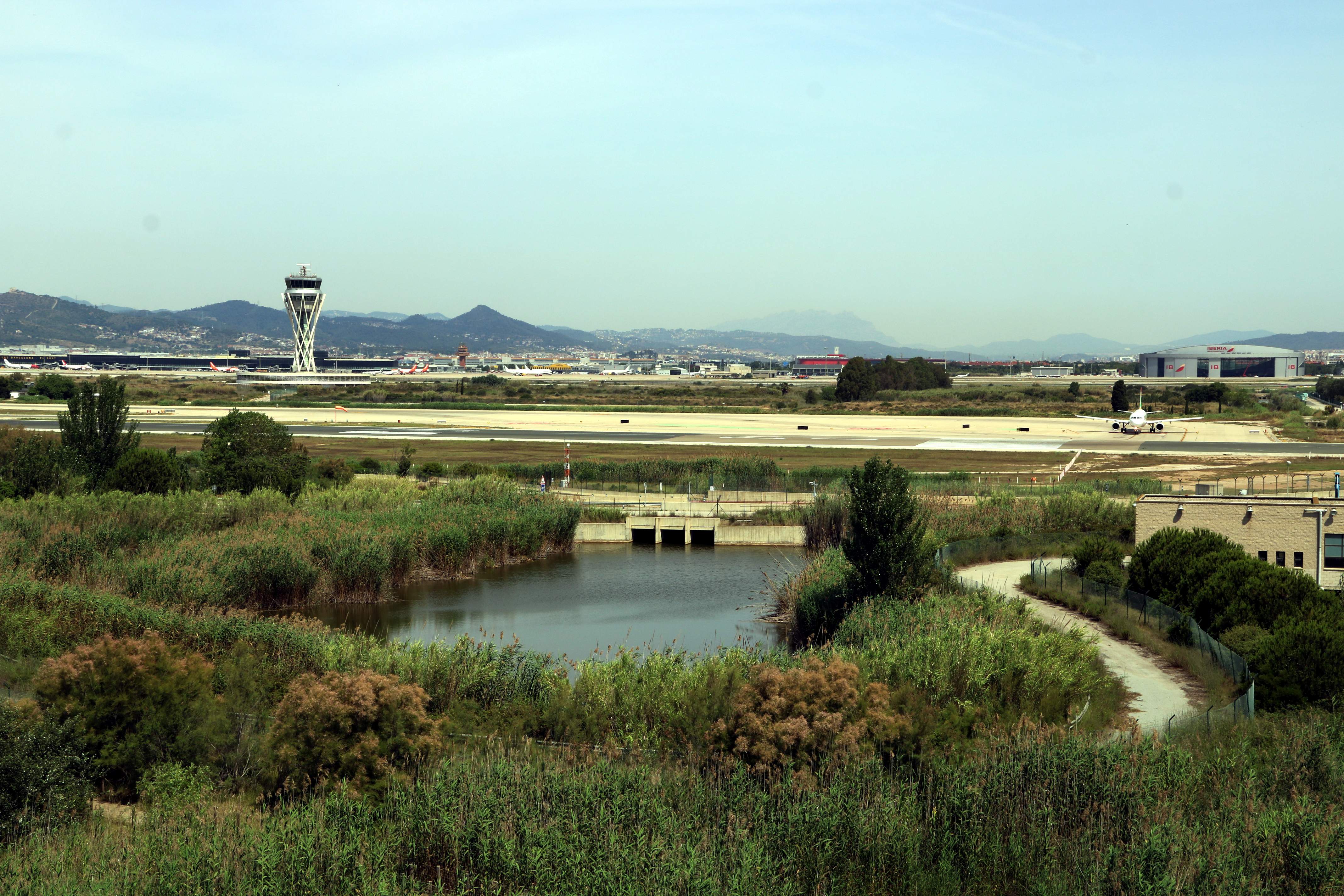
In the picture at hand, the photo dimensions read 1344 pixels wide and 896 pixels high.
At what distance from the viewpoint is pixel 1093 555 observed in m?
40.2

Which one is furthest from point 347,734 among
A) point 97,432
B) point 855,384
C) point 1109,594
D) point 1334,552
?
point 855,384

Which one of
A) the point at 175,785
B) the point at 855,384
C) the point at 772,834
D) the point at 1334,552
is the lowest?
the point at 175,785

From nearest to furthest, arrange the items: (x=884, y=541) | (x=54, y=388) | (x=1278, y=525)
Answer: (x=884, y=541) → (x=1278, y=525) → (x=54, y=388)

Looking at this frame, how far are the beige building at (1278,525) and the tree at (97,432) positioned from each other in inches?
1912

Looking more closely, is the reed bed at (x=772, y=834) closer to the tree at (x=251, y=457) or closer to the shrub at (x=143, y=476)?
the tree at (x=251, y=457)

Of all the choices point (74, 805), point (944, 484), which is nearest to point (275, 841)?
point (74, 805)

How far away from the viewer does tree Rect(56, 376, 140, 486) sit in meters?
54.2

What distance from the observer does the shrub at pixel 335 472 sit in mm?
61188

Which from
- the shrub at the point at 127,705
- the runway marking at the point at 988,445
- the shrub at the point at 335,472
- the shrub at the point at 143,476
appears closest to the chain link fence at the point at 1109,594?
the shrub at the point at 127,705

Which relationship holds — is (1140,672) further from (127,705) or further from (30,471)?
(30,471)

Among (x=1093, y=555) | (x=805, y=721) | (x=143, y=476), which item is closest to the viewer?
(x=805, y=721)

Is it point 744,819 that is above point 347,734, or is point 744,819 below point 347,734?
below

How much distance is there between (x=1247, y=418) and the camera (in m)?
124

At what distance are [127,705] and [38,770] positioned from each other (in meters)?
2.45
